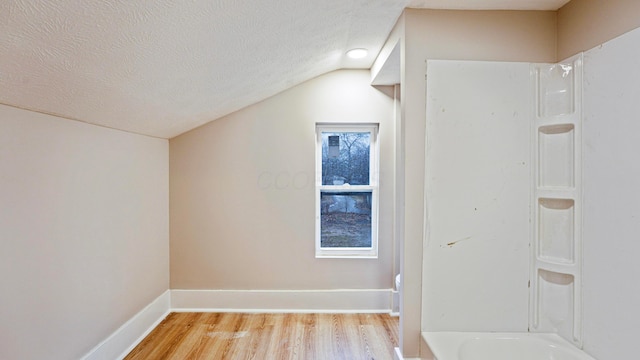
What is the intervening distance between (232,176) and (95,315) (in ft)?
4.57

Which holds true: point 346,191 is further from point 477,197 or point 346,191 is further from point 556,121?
point 556,121

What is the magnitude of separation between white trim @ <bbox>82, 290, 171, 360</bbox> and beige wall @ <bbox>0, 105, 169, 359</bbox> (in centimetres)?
5

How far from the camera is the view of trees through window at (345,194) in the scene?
3021 mm

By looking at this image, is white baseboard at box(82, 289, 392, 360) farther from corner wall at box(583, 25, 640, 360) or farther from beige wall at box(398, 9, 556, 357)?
corner wall at box(583, 25, 640, 360)

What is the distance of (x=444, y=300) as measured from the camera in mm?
1812

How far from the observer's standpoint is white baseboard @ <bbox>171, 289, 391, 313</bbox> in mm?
2918

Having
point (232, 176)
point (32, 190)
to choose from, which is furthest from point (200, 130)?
point (32, 190)

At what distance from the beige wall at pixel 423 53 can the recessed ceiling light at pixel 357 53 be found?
0.62 m

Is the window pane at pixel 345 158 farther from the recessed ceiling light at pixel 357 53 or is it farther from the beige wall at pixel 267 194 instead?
the recessed ceiling light at pixel 357 53

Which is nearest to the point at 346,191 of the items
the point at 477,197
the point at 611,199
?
the point at 477,197

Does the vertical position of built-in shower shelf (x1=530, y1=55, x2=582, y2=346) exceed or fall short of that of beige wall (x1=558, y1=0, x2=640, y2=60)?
it falls short

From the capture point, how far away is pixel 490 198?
1.81 meters

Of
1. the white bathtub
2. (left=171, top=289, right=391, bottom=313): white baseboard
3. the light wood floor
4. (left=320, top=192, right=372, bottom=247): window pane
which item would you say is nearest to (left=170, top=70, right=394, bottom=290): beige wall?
(left=171, top=289, right=391, bottom=313): white baseboard

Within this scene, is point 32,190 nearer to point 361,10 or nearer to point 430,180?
point 361,10
